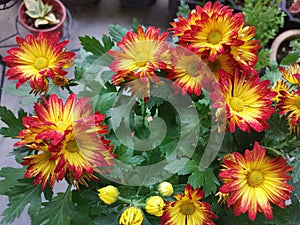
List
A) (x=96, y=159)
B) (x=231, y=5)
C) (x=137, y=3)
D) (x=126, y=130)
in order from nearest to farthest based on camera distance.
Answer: (x=96, y=159) < (x=126, y=130) < (x=231, y=5) < (x=137, y=3)

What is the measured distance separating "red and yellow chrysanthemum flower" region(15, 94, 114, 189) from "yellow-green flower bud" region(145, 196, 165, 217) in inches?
3.9

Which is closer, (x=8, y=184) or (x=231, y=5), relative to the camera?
(x=8, y=184)

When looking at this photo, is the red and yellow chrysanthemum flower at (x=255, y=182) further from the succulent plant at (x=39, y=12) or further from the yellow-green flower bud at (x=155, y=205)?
the succulent plant at (x=39, y=12)

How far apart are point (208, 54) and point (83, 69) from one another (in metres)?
0.30

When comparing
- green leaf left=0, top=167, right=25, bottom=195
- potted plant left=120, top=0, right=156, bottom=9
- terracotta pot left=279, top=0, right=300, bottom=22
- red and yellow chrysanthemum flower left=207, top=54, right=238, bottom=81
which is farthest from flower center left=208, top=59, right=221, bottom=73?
potted plant left=120, top=0, right=156, bottom=9

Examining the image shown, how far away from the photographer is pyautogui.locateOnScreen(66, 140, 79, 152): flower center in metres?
0.73

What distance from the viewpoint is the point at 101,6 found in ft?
6.68

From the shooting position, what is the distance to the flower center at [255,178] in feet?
2.53

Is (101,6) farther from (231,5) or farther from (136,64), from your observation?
(136,64)

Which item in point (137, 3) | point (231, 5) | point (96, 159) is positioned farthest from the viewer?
point (137, 3)

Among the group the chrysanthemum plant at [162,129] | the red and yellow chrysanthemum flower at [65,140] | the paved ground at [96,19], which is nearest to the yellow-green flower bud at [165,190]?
the chrysanthemum plant at [162,129]

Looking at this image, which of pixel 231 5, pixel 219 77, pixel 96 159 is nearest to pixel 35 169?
pixel 96 159

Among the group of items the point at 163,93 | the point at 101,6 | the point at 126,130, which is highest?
the point at 163,93

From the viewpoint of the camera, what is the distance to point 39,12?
1726 mm
